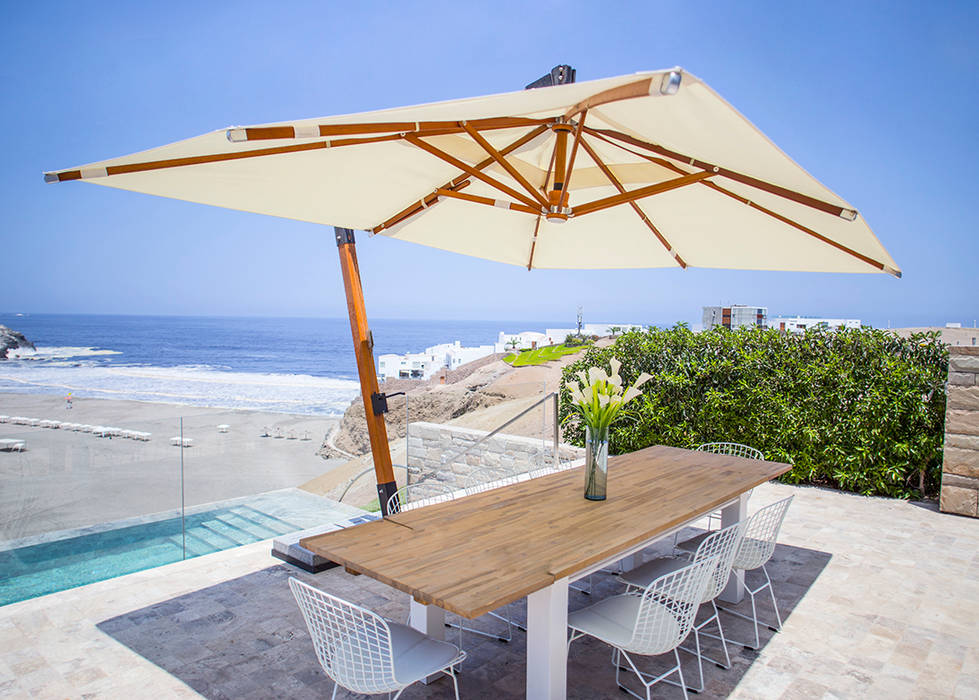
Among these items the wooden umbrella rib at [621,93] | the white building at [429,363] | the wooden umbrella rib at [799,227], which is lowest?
the white building at [429,363]

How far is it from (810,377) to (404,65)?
35.1 meters

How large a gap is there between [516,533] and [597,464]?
2.22 feet

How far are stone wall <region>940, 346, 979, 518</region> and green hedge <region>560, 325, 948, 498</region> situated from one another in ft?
0.98

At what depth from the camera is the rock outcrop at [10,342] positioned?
Result: 41.3m

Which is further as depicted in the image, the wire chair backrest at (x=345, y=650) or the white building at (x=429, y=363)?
the white building at (x=429, y=363)

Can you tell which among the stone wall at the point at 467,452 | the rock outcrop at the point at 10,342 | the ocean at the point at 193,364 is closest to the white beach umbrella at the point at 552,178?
the stone wall at the point at 467,452

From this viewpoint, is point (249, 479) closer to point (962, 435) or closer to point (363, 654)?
point (363, 654)

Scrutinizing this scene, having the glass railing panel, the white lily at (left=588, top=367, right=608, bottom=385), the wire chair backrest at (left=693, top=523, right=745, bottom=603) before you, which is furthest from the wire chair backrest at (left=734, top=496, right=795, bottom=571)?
the glass railing panel

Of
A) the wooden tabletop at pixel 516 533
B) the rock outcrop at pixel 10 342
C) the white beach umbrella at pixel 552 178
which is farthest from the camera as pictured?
the rock outcrop at pixel 10 342

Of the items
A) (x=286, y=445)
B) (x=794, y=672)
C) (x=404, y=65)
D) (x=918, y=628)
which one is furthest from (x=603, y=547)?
(x=404, y=65)

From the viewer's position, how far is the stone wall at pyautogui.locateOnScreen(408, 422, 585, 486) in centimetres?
572

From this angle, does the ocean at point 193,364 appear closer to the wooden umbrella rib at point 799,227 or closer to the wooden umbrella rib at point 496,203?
the wooden umbrella rib at point 496,203

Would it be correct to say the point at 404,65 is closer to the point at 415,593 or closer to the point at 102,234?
the point at 415,593

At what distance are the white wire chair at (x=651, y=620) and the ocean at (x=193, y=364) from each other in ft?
54.0
